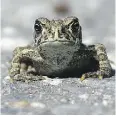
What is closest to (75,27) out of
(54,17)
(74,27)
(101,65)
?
(74,27)

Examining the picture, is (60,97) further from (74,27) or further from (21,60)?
(21,60)

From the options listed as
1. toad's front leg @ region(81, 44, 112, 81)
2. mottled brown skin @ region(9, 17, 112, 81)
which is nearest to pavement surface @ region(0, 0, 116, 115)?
toad's front leg @ region(81, 44, 112, 81)

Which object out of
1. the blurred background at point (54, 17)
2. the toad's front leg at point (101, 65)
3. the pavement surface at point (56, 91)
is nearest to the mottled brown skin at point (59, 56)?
the toad's front leg at point (101, 65)

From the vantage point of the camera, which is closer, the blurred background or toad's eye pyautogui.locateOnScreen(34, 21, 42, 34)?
toad's eye pyautogui.locateOnScreen(34, 21, 42, 34)

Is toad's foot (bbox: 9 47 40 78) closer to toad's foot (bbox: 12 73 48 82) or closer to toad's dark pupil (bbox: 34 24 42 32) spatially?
toad's foot (bbox: 12 73 48 82)

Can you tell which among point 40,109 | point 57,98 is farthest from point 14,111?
point 57,98
